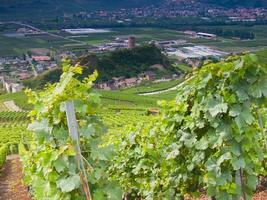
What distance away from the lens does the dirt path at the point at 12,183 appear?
1681 cm

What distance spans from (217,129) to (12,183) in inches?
639

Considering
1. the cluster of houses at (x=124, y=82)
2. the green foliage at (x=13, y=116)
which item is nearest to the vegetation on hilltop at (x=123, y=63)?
the cluster of houses at (x=124, y=82)

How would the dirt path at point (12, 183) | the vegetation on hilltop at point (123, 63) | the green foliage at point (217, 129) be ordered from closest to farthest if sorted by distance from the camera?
1. the green foliage at point (217, 129)
2. the dirt path at point (12, 183)
3. the vegetation on hilltop at point (123, 63)

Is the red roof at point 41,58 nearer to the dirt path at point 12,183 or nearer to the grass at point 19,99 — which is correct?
the grass at point 19,99

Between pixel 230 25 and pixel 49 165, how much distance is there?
553ft

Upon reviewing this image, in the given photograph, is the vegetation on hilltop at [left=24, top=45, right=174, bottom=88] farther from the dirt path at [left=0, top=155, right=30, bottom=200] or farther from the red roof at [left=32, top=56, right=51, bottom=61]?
the dirt path at [left=0, top=155, right=30, bottom=200]

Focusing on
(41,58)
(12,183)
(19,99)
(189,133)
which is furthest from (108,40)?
(189,133)

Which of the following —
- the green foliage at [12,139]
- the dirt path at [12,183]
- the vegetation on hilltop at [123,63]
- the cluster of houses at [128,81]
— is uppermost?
the dirt path at [12,183]

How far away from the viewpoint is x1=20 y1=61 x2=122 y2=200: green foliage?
4.15 metres

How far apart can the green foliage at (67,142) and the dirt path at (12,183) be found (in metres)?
12.3

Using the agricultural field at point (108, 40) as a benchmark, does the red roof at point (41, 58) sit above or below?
below

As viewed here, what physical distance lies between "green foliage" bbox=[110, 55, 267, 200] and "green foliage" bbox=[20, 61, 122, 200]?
103cm

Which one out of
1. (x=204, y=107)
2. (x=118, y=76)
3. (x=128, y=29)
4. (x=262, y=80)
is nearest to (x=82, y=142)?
(x=204, y=107)

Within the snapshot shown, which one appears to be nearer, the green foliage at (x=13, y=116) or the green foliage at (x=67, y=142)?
the green foliage at (x=67, y=142)
